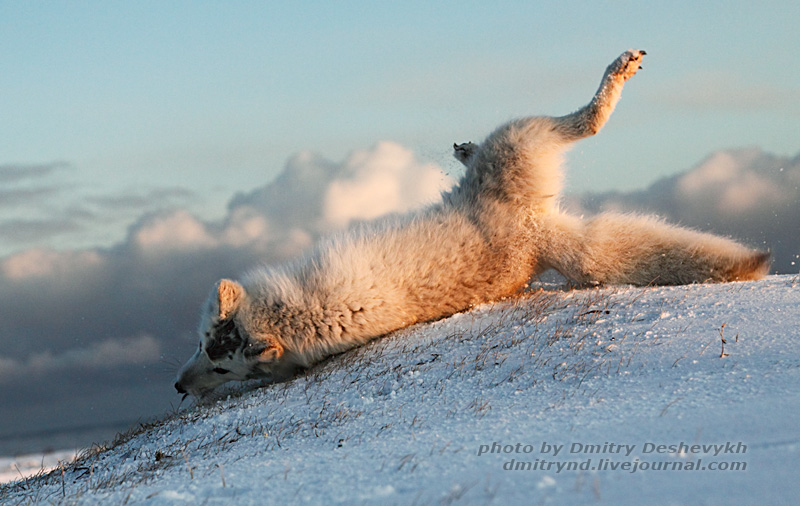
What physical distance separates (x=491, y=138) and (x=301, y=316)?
10.1ft

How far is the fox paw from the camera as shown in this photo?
773 cm

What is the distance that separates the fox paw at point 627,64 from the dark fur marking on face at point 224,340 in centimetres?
512

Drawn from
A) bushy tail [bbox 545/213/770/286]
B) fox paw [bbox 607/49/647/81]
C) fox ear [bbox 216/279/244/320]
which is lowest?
bushy tail [bbox 545/213/770/286]

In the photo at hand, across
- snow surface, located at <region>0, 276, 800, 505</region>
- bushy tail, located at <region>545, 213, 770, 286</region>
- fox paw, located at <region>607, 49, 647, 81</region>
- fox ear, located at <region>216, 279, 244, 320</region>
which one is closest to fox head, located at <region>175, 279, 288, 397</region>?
fox ear, located at <region>216, 279, 244, 320</region>

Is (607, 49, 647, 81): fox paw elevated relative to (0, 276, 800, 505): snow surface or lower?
elevated

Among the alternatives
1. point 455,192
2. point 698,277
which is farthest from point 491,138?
point 698,277

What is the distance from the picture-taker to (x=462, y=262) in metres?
7.64

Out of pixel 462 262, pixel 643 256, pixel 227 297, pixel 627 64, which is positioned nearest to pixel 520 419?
pixel 462 262

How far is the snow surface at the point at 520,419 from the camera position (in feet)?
10.5

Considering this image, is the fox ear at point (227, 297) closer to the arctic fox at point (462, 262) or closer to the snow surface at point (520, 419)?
the arctic fox at point (462, 262)

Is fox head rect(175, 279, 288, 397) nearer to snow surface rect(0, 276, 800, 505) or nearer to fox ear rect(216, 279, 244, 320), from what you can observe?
fox ear rect(216, 279, 244, 320)

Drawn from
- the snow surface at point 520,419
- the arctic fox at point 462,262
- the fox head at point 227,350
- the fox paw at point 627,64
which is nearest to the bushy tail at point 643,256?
the arctic fox at point 462,262

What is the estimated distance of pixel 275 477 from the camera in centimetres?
387

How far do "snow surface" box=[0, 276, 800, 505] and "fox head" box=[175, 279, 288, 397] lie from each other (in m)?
0.32
